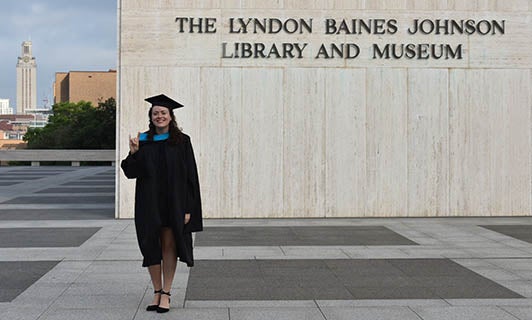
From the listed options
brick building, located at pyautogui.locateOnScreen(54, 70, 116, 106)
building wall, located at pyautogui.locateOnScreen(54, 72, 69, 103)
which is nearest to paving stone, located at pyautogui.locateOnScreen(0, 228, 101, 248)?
brick building, located at pyautogui.locateOnScreen(54, 70, 116, 106)

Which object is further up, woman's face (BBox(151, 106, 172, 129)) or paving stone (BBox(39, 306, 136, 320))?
woman's face (BBox(151, 106, 172, 129))

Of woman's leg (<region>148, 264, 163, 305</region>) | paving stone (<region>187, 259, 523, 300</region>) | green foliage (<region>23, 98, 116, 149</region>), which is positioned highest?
green foliage (<region>23, 98, 116, 149</region>)

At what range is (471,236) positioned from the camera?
33.1ft

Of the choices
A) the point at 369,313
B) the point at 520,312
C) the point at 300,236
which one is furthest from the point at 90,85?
the point at 520,312

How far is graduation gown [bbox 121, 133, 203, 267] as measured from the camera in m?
5.35

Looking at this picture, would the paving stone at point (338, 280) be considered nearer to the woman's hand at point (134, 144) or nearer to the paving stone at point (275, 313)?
the paving stone at point (275, 313)

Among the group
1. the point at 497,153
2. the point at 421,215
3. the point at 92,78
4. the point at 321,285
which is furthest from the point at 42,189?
the point at 92,78

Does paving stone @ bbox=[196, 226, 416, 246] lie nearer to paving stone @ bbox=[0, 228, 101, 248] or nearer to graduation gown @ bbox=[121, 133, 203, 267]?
paving stone @ bbox=[0, 228, 101, 248]

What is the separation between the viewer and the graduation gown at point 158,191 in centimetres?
535

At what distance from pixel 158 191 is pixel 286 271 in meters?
2.39

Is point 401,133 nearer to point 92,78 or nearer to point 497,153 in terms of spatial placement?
point 497,153

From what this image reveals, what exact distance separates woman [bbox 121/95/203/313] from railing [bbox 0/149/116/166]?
36.0 meters

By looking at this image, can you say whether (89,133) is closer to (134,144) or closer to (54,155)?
(54,155)

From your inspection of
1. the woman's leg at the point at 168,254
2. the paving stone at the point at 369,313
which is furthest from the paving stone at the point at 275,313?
the woman's leg at the point at 168,254
